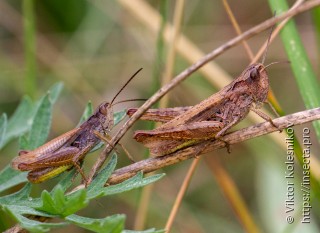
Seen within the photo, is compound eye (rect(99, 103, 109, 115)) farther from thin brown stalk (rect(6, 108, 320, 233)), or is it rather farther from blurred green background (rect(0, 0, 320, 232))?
blurred green background (rect(0, 0, 320, 232))

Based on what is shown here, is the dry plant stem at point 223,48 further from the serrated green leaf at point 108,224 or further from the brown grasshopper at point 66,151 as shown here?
the brown grasshopper at point 66,151

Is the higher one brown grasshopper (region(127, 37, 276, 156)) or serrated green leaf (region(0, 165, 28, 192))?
brown grasshopper (region(127, 37, 276, 156))

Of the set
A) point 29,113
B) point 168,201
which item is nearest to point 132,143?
point 168,201

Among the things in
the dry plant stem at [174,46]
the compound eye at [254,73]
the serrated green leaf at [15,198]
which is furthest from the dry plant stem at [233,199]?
the serrated green leaf at [15,198]

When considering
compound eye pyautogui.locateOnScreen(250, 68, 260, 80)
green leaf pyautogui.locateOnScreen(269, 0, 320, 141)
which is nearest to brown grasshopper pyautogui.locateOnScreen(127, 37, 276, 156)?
compound eye pyautogui.locateOnScreen(250, 68, 260, 80)

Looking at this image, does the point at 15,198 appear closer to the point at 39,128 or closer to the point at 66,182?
the point at 66,182

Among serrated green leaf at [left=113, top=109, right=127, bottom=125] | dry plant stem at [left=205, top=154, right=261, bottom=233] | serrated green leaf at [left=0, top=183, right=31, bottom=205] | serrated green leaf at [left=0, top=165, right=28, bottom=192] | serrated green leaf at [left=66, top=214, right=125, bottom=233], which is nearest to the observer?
serrated green leaf at [left=66, top=214, right=125, bottom=233]

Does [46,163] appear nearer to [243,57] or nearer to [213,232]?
A: [213,232]

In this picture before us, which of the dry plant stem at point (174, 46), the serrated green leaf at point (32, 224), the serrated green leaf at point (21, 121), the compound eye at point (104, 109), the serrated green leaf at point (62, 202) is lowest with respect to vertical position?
the serrated green leaf at point (32, 224)
